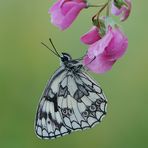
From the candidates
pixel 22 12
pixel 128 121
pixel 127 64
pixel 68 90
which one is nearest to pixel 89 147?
pixel 128 121

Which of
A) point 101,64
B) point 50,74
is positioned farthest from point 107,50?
point 50,74

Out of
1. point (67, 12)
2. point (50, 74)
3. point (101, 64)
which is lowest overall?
point (101, 64)

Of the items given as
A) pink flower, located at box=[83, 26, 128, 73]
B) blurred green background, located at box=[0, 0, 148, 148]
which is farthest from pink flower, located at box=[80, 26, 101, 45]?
blurred green background, located at box=[0, 0, 148, 148]

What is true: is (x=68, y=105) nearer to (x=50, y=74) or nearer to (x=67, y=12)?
(x=67, y=12)

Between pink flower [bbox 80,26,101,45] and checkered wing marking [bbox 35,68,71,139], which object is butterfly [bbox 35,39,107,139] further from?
pink flower [bbox 80,26,101,45]

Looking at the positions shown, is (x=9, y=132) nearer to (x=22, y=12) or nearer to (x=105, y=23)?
(x=22, y=12)
